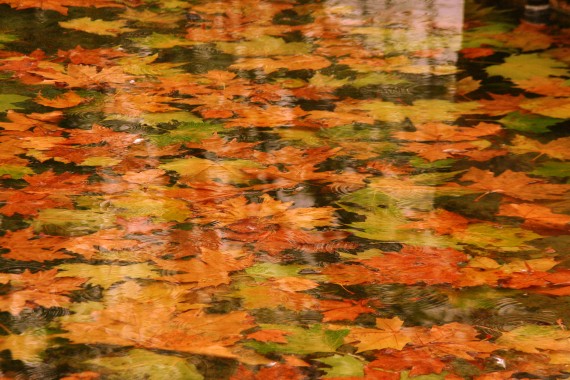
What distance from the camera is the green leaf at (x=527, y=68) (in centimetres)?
419

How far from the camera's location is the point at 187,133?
3.57 meters

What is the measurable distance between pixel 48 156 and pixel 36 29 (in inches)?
67.0

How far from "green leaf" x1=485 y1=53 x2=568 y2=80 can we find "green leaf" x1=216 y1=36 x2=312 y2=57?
0.88 metres

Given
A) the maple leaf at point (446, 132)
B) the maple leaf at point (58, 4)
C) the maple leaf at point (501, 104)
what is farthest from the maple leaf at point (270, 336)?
the maple leaf at point (58, 4)

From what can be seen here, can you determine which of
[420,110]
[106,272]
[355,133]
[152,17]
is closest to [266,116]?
[355,133]

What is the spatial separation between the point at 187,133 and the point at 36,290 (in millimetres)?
1229

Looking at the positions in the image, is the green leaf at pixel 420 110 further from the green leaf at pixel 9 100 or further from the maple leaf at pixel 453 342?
the maple leaf at pixel 453 342

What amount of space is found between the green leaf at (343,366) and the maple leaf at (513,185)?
1.10 meters

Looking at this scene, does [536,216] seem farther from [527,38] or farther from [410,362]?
[527,38]

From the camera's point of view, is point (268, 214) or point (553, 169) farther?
point (553, 169)

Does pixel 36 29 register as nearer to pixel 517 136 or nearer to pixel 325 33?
pixel 325 33

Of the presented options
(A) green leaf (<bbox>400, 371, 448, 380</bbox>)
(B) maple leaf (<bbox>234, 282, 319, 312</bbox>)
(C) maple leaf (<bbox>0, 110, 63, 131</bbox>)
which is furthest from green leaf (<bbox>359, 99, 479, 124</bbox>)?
(A) green leaf (<bbox>400, 371, 448, 380</bbox>)

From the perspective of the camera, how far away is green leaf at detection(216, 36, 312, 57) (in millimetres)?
4527

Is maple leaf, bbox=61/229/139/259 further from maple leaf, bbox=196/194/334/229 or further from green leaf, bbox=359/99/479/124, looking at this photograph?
green leaf, bbox=359/99/479/124
